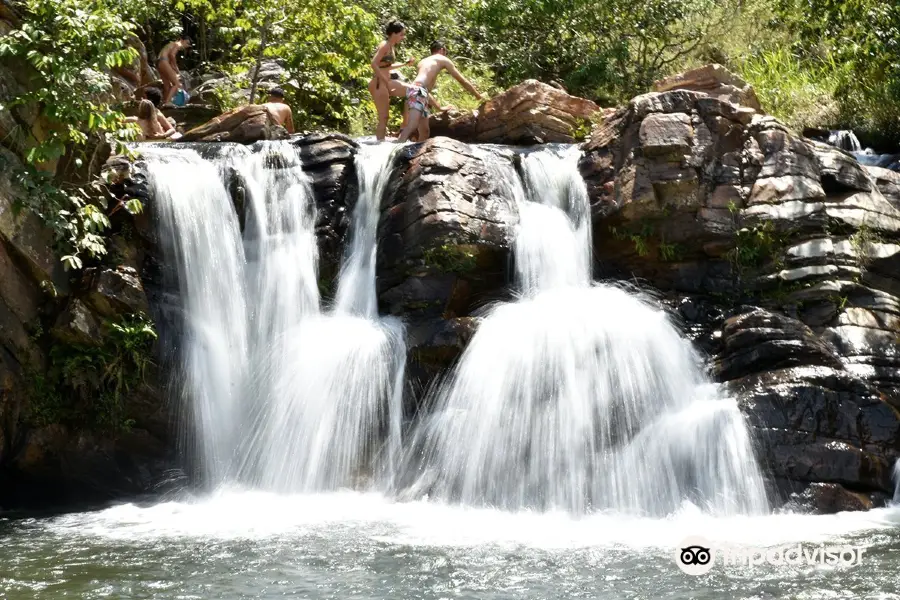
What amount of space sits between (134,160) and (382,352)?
371cm

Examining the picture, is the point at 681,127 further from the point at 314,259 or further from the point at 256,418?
the point at 256,418

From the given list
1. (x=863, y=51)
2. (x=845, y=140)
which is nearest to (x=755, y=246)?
(x=845, y=140)

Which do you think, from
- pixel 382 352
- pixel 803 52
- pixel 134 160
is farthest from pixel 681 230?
pixel 803 52

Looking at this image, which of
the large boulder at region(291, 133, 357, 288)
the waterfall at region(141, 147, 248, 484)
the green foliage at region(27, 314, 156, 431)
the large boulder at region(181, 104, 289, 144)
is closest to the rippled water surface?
the waterfall at region(141, 147, 248, 484)

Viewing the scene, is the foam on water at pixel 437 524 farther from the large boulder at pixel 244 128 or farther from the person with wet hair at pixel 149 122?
the person with wet hair at pixel 149 122

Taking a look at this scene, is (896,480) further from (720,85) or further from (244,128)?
(244,128)

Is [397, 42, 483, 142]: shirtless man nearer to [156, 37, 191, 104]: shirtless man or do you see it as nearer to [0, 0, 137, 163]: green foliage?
[0, 0, 137, 163]: green foliage

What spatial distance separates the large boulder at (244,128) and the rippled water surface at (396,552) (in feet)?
19.0

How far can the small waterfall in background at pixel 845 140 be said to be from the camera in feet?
48.9

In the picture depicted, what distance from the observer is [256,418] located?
34.4ft

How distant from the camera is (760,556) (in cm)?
717

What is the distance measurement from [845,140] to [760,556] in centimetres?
969

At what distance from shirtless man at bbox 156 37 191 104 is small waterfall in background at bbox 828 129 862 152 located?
1135 cm

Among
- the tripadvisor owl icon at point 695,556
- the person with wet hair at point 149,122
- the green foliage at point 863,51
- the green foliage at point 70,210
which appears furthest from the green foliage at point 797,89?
the green foliage at point 70,210
